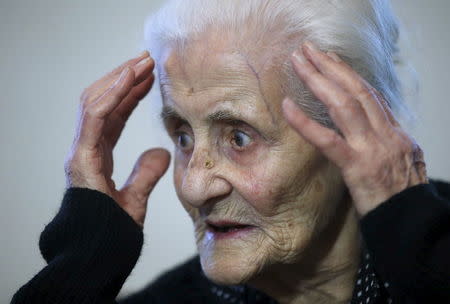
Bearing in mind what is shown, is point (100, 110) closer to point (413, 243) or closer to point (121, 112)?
point (121, 112)

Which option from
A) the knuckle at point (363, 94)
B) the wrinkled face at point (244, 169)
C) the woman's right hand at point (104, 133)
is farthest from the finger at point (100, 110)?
the knuckle at point (363, 94)

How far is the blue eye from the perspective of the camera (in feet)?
5.12

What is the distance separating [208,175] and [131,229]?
274 mm

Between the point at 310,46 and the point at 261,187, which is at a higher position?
the point at 310,46

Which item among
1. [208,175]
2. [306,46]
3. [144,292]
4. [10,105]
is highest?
[306,46]

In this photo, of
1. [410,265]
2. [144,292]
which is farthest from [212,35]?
[144,292]

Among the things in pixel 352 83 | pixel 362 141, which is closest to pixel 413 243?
pixel 362 141

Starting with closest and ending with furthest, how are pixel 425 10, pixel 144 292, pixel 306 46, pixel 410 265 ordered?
pixel 410 265 < pixel 306 46 < pixel 144 292 < pixel 425 10

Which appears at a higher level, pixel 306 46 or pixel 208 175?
pixel 306 46

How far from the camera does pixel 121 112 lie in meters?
1.75

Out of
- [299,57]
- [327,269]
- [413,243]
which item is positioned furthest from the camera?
[327,269]

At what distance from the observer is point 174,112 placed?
1486 millimetres

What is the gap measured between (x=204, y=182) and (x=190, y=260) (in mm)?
598

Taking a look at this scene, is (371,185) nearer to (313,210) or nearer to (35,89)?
(313,210)
